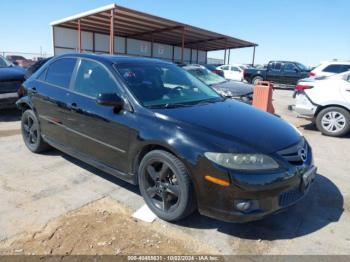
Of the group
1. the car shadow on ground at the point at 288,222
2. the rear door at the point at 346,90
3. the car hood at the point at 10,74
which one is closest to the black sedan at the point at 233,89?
the rear door at the point at 346,90

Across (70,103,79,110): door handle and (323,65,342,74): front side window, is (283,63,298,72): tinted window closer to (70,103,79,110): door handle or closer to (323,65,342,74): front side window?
(323,65,342,74): front side window

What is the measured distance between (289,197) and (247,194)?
0.50 meters

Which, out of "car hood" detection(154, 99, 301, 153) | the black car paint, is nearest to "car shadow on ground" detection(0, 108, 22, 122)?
"car hood" detection(154, 99, 301, 153)

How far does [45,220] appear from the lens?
312 centimetres

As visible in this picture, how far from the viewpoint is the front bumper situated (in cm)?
266

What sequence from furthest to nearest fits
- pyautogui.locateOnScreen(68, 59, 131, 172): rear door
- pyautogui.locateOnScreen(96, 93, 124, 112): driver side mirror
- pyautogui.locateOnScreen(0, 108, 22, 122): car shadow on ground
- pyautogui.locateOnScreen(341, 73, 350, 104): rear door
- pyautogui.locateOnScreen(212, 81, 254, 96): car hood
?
pyautogui.locateOnScreen(212, 81, 254, 96): car hood, pyautogui.locateOnScreen(0, 108, 22, 122): car shadow on ground, pyautogui.locateOnScreen(341, 73, 350, 104): rear door, pyautogui.locateOnScreen(68, 59, 131, 172): rear door, pyautogui.locateOnScreen(96, 93, 124, 112): driver side mirror

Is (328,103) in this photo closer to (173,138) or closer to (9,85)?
(173,138)

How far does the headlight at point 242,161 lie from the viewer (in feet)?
8.81

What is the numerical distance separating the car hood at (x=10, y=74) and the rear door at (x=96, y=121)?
4428 mm

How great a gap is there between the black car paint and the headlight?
65.9 ft

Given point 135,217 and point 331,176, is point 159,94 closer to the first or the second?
point 135,217

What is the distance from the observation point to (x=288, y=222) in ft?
10.6

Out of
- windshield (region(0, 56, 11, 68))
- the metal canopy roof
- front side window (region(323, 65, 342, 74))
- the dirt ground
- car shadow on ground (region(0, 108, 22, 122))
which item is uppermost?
the metal canopy roof

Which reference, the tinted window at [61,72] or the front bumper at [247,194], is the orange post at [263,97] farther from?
the front bumper at [247,194]
